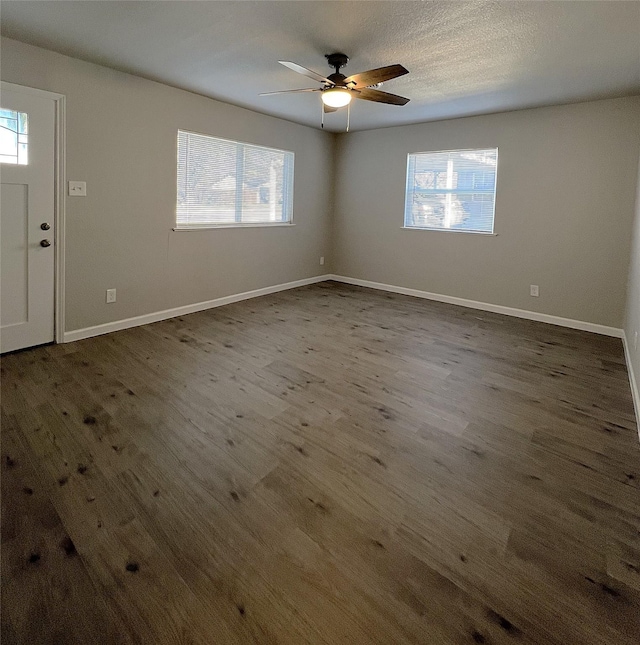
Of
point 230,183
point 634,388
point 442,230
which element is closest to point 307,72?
point 230,183

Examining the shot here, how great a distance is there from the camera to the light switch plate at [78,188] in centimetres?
362

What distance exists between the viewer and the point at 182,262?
15.4ft

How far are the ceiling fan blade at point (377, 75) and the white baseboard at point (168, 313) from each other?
9.76 ft

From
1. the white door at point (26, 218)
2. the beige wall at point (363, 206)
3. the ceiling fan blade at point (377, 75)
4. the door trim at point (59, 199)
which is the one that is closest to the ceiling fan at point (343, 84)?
the ceiling fan blade at point (377, 75)

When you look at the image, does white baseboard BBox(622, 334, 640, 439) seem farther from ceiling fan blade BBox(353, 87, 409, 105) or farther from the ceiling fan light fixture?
the ceiling fan light fixture

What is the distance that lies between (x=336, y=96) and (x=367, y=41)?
16.5 inches

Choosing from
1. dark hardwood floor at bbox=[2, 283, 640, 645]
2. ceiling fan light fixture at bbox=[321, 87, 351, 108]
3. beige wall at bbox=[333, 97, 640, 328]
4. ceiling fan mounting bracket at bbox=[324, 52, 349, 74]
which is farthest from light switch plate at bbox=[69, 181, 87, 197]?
beige wall at bbox=[333, 97, 640, 328]

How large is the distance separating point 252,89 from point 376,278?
3.26 meters

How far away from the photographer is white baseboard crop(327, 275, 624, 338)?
15.0 ft

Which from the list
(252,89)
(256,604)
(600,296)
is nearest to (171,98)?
(252,89)

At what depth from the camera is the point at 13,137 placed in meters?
3.20

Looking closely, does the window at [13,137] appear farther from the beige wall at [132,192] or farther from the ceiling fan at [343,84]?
the ceiling fan at [343,84]

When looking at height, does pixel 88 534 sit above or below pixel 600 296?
below

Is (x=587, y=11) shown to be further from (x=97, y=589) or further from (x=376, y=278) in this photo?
(x=376, y=278)
